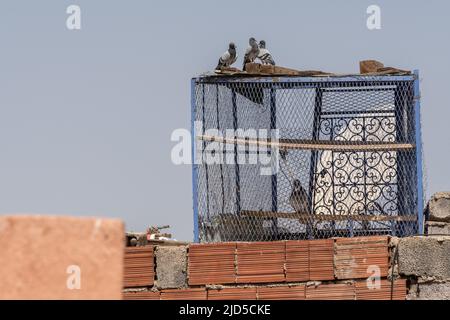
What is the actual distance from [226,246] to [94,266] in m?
6.22

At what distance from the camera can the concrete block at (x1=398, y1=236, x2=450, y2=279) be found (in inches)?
402

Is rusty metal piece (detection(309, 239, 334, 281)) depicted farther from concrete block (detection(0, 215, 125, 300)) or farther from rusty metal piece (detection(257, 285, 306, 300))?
concrete block (detection(0, 215, 125, 300))

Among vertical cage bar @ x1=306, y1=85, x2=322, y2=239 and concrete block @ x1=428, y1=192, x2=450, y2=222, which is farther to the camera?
concrete block @ x1=428, y1=192, x2=450, y2=222

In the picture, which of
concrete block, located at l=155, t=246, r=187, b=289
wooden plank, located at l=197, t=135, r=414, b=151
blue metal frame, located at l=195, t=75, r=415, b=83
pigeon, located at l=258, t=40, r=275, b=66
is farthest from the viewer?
pigeon, located at l=258, t=40, r=275, b=66

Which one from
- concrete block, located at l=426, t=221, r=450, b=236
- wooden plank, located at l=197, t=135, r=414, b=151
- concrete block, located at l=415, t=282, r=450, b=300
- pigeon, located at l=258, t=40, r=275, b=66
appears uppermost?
pigeon, located at l=258, t=40, r=275, b=66

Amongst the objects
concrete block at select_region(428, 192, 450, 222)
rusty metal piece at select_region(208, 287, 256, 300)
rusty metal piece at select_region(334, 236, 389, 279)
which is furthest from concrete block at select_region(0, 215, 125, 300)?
concrete block at select_region(428, 192, 450, 222)

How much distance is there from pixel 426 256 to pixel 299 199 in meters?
1.47

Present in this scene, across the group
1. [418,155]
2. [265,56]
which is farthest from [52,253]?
[265,56]

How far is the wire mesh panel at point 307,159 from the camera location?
11062mm

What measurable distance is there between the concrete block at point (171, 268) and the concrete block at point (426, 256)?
78.7 inches

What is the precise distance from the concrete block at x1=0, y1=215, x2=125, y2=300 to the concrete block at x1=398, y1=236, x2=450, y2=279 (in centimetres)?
643

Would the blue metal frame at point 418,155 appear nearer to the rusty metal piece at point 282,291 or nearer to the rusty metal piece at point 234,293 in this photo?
the rusty metal piece at point 282,291
